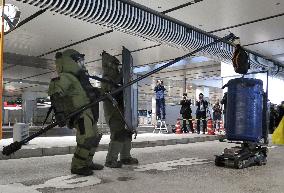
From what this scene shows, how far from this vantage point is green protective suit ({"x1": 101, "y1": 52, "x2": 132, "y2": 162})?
4.21 m

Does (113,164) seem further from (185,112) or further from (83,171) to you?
(185,112)

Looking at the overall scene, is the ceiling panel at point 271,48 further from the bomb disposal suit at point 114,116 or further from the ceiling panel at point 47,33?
the bomb disposal suit at point 114,116

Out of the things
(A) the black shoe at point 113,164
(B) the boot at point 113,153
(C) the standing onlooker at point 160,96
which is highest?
(C) the standing onlooker at point 160,96

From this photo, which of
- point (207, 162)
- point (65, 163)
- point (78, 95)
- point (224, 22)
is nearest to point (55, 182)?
point (78, 95)

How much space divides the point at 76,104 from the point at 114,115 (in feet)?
2.60

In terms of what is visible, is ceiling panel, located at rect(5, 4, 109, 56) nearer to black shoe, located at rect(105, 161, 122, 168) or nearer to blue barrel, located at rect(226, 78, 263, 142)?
black shoe, located at rect(105, 161, 122, 168)

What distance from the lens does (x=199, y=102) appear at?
1208 cm

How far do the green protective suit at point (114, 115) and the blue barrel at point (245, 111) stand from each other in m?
1.59

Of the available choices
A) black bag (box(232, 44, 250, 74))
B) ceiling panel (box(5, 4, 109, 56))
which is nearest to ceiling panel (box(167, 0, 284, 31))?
black bag (box(232, 44, 250, 74))

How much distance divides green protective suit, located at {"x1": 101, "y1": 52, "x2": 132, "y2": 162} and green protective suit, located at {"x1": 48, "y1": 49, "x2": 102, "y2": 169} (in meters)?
0.56

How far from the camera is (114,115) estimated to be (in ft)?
13.9

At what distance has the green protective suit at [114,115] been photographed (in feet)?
13.8

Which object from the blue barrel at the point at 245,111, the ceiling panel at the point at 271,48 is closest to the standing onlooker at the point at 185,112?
the ceiling panel at the point at 271,48

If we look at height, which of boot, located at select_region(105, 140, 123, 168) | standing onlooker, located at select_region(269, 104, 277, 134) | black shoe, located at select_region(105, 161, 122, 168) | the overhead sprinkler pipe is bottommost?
black shoe, located at select_region(105, 161, 122, 168)
